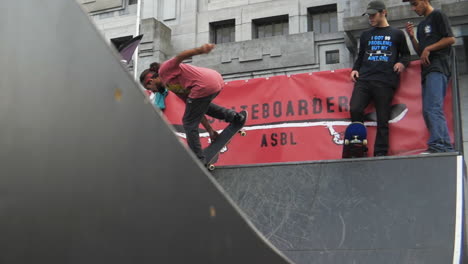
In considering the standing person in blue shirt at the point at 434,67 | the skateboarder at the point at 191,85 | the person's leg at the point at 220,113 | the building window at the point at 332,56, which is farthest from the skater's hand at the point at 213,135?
the building window at the point at 332,56

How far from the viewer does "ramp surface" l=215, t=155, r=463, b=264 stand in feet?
12.0

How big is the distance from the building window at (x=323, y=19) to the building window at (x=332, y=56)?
0.82 meters

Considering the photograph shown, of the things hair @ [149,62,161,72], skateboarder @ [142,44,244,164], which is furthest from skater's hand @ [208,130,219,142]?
hair @ [149,62,161,72]

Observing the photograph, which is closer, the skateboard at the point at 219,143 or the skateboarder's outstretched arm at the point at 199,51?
the skateboarder's outstretched arm at the point at 199,51

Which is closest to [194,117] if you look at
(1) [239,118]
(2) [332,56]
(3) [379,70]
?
(1) [239,118]

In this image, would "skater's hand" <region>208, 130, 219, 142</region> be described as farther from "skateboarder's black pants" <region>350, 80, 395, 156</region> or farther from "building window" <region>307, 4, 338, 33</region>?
"building window" <region>307, 4, 338, 33</region>

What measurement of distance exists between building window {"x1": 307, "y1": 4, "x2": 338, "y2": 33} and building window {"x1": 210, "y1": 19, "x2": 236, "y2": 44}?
2132 millimetres

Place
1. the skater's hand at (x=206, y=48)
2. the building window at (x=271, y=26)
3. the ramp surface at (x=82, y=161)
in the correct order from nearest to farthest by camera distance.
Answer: the ramp surface at (x=82, y=161), the skater's hand at (x=206, y=48), the building window at (x=271, y=26)

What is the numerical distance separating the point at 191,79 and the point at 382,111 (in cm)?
212

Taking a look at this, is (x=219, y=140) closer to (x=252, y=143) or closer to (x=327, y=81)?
(x=252, y=143)

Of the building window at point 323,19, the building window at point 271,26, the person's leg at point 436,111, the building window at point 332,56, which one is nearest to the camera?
the person's leg at point 436,111

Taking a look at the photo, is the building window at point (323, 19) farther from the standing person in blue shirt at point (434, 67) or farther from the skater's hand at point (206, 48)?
the skater's hand at point (206, 48)

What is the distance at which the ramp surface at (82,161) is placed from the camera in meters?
1.53

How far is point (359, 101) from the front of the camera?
5453 mm
